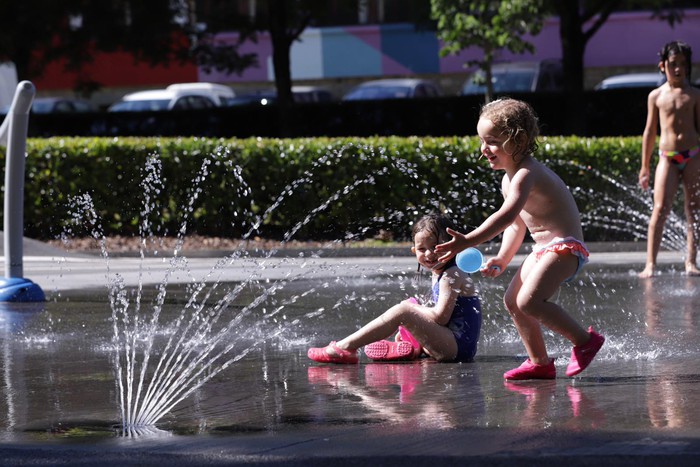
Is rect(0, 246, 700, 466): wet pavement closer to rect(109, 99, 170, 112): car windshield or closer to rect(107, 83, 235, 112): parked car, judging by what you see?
rect(107, 83, 235, 112): parked car

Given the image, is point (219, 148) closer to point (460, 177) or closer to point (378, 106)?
point (460, 177)

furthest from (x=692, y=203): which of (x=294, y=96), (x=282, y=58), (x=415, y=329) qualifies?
(x=294, y=96)

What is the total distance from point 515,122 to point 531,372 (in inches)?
44.3

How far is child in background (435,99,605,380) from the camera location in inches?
228

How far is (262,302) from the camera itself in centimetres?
923

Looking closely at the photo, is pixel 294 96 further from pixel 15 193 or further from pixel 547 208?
pixel 547 208

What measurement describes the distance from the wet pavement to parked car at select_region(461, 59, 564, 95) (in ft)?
67.4

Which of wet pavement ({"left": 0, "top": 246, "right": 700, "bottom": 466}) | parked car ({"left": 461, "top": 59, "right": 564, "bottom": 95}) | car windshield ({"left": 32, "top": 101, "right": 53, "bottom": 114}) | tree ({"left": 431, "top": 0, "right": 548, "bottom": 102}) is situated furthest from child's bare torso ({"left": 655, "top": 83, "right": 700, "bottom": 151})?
car windshield ({"left": 32, "top": 101, "right": 53, "bottom": 114})

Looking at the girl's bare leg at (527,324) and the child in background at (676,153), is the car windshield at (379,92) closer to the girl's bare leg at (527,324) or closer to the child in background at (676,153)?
the child in background at (676,153)

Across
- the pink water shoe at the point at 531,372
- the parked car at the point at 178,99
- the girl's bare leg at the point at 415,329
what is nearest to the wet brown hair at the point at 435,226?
the girl's bare leg at the point at 415,329

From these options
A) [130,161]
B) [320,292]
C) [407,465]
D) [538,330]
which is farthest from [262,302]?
[130,161]

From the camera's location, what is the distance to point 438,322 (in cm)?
648

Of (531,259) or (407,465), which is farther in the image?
(531,259)

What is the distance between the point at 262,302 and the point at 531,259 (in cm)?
360
